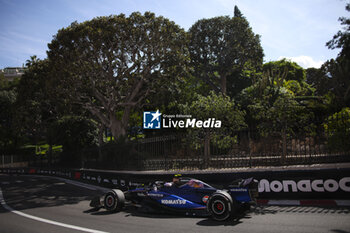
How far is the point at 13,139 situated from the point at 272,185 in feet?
146

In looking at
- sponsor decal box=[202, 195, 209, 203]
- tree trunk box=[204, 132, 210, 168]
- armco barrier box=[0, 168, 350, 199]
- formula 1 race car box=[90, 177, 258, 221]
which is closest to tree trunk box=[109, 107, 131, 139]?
armco barrier box=[0, 168, 350, 199]

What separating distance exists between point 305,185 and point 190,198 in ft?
13.4

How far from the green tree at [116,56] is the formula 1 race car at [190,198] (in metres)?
12.6

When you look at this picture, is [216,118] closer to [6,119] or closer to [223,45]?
[223,45]

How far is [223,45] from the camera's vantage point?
30859 mm

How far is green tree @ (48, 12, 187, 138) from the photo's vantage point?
2030 centimetres

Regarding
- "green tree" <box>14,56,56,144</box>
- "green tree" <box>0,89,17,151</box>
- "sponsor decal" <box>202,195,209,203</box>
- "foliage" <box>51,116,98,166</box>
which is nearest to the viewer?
"sponsor decal" <box>202,195,209,203</box>

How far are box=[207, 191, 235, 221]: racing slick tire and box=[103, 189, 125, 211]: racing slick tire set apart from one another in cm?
340

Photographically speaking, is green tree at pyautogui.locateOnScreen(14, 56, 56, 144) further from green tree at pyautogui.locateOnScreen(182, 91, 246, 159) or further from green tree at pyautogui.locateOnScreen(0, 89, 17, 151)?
green tree at pyautogui.locateOnScreen(0, 89, 17, 151)

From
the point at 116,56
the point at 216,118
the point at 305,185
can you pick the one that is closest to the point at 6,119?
the point at 116,56

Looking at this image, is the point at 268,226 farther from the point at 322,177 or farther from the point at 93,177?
the point at 93,177

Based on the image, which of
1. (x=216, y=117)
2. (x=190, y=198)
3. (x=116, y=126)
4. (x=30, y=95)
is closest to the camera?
(x=190, y=198)

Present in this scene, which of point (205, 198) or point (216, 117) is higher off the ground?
point (216, 117)

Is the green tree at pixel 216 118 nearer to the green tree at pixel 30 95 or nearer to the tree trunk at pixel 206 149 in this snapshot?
the tree trunk at pixel 206 149
